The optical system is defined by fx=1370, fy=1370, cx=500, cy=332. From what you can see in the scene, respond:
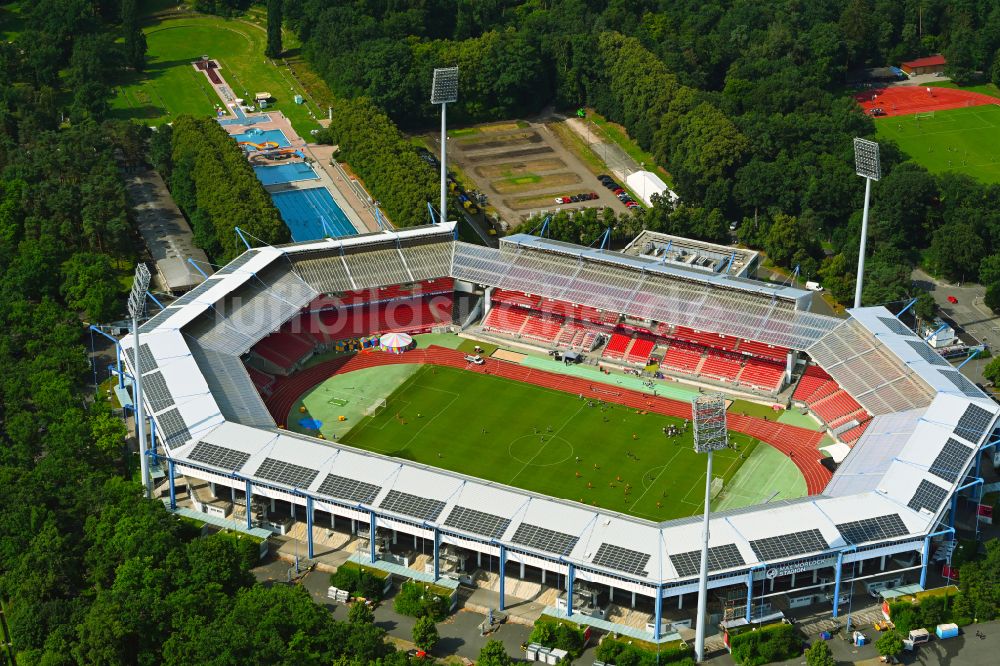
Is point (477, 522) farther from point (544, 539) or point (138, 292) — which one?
point (138, 292)

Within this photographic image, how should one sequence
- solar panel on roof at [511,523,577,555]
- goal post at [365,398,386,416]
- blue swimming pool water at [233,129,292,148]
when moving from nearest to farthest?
solar panel on roof at [511,523,577,555] → goal post at [365,398,386,416] → blue swimming pool water at [233,129,292,148]

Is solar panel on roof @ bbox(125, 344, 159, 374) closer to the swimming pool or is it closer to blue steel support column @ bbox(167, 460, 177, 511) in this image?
blue steel support column @ bbox(167, 460, 177, 511)

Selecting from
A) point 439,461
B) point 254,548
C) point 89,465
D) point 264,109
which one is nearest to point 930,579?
point 439,461

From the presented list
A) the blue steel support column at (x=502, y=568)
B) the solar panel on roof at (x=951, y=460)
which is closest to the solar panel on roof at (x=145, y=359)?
the blue steel support column at (x=502, y=568)

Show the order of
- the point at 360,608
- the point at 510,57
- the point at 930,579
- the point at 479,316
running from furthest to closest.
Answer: the point at 510,57 < the point at 479,316 < the point at 930,579 < the point at 360,608

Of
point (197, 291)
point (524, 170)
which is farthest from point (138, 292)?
point (524, 170)

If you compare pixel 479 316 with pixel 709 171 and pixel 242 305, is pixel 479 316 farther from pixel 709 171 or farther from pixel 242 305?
pixel 709 171

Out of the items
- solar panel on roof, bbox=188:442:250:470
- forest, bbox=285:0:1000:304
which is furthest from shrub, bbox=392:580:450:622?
forest, bbox=285:0:1000:304
